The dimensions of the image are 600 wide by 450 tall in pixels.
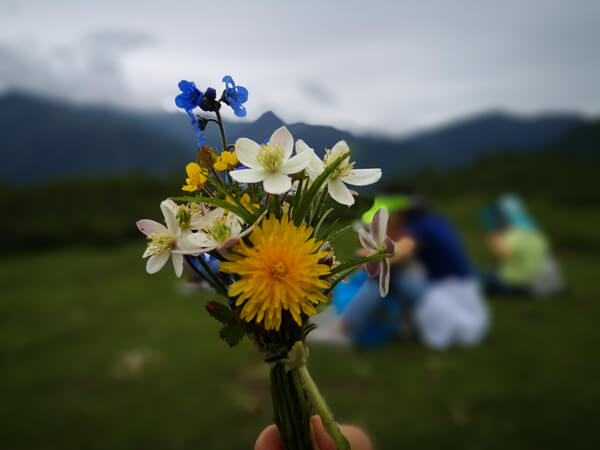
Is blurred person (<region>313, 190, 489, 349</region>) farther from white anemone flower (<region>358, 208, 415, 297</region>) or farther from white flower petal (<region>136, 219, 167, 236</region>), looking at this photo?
white flower petal (<region>136, 219, 167, 236</region>)

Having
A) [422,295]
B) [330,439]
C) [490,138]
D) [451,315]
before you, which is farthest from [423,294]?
[490,138]

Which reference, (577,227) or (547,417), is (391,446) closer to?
(547,417)

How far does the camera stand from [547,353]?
10.6ft

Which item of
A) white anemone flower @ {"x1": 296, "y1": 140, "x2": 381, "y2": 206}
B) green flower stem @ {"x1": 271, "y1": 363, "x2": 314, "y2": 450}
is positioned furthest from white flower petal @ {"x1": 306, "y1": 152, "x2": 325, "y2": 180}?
green flower stem @ {"x1": 271, "y1": 363, "x2": 314, "y2": 450}

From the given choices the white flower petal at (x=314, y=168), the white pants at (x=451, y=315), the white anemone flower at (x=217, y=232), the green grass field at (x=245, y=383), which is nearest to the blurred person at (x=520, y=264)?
the green grass field at (x=245, y=383)

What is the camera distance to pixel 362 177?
773 millimetres

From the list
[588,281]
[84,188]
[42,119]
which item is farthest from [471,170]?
[42,119]

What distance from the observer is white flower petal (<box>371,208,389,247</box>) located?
2.49ft

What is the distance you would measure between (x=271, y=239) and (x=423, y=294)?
11.2 feet

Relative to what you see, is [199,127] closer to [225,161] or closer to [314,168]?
[225,161]

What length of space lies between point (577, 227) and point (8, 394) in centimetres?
902

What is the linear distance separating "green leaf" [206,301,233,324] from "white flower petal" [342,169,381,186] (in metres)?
0.32

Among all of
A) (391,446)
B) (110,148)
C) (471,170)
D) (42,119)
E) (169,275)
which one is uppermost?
(42,119)

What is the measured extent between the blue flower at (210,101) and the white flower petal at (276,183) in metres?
0.17
